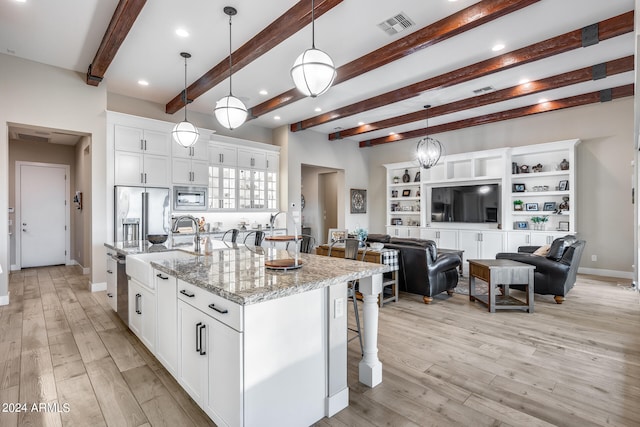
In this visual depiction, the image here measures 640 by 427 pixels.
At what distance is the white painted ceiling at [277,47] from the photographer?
3383 millimetres

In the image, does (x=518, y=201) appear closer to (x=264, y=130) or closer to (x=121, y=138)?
(x=264, y=130)

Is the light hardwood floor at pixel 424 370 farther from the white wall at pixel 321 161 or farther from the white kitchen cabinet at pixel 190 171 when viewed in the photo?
the white wall at pixel 321 161

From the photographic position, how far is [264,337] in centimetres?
165

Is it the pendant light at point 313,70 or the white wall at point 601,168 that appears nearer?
the pendant light at point 313,70

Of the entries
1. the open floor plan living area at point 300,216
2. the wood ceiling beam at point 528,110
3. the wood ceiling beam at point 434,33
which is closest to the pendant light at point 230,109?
the open floor plan living area at point 300,216

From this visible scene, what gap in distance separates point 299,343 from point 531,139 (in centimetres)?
738

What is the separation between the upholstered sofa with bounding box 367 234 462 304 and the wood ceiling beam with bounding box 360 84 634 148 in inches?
152

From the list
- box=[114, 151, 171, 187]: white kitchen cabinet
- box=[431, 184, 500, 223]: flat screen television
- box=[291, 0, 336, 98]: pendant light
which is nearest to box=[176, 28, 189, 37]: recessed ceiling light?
box=[291, 0, 336, 98]: pendant light

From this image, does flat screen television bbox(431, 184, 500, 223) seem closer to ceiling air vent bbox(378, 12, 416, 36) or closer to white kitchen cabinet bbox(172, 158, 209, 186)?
ceiling air vent bbox(378, 12, 416, 36)

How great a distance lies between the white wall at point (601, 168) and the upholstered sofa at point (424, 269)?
3700 millimetres

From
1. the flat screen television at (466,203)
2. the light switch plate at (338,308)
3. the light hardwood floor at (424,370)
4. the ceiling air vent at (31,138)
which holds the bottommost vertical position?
the light hardwood floor at (424,370)

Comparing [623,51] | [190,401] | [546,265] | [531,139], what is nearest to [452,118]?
[531,139]

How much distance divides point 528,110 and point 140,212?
7.58 metres

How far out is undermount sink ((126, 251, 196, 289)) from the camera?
2.61 m
